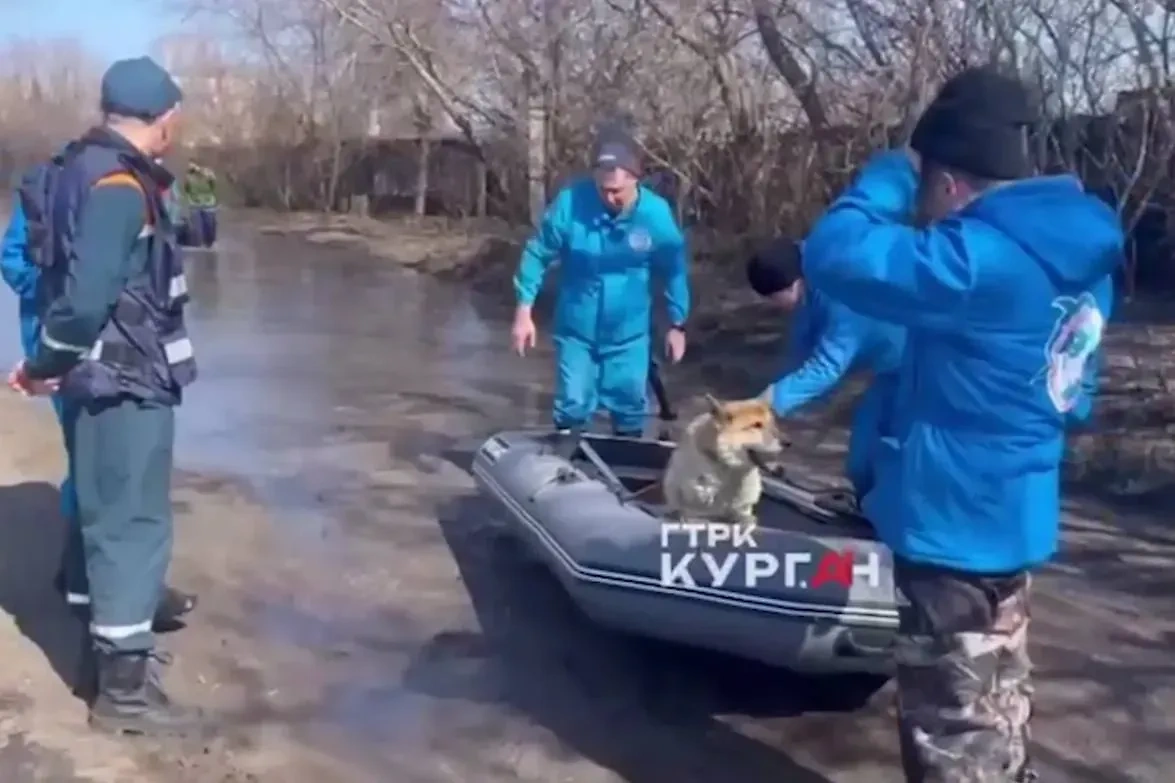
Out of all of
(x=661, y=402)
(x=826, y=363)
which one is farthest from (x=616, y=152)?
(x=661, y=402)

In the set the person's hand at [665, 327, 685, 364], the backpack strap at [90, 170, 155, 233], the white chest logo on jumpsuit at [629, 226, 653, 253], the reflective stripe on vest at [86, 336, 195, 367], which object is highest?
the backpack strap at [90, 170, 155, 233]

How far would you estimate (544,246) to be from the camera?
816 cm

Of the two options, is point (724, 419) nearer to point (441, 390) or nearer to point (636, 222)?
point (636, 222)

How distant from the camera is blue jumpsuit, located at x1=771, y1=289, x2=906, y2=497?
5.16 metres

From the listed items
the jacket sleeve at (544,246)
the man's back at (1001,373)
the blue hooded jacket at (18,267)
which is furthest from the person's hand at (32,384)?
the jacket sleeve at (544,246)

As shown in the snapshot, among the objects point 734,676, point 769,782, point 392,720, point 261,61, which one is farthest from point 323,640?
point 261,61

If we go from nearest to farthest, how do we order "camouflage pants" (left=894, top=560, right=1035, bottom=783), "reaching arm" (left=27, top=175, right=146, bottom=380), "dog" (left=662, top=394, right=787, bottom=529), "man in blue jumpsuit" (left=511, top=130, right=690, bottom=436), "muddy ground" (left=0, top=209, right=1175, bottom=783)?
1. "camouflage pants" (left=894, top=560, right=1035, bottom=783)
2. "reaching arm" (left=27, top=175, right=146, bottom=380)
3. "muddy ground" (left=0, top=209, right=1175, bottom=783)
4. "dog" (left=662, top=394, right=787, bottom=529)
5. "man in blue jumpsuit" (left=511, top=130, right=690, bottom=436)

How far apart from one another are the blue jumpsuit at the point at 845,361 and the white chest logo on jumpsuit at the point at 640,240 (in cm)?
206

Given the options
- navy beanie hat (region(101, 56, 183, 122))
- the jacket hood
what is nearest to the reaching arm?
navy beanie hat (region(101, 56, 183, 122))

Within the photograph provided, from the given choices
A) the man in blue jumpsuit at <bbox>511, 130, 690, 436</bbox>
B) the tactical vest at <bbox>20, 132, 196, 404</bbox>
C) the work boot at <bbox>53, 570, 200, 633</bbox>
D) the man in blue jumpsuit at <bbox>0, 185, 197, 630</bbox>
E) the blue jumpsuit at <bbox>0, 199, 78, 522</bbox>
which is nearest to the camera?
the tactical vest at <bbox>20, 132, 196, 404</bbox>

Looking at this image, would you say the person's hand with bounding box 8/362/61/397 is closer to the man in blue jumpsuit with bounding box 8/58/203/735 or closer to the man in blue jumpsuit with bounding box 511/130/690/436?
the man in blue jumpsuit with bounding box 8/58/203/735

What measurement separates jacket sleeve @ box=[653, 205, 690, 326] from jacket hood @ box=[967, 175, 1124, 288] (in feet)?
14.0

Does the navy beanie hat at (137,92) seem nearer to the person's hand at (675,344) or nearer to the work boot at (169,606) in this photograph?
the work boot at (169,606)

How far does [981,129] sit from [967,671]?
131cm
